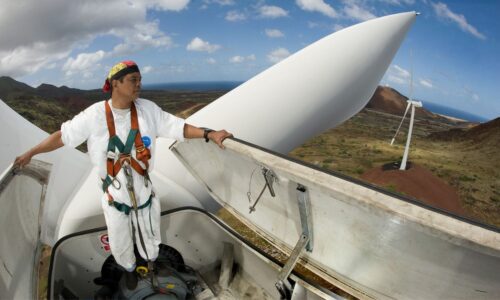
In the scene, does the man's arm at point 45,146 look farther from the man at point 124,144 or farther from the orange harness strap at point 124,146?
the orange harness strap at point 124,146

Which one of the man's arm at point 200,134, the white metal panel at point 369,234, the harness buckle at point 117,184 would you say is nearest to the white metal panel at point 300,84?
the white metal panel at point 369,234

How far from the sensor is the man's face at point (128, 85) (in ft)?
7.34

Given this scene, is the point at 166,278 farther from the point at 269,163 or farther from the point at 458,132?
the point at 458,132

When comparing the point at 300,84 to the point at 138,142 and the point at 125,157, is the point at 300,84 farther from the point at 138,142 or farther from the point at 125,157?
the point at 125,157

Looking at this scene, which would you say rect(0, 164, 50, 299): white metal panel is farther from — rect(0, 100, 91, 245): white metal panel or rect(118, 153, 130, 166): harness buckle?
rect(0, 100, 91, 245): white metal panel

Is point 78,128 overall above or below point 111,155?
above

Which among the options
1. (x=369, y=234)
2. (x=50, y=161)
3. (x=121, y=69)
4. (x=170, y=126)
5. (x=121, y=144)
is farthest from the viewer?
(x=50, y=161)

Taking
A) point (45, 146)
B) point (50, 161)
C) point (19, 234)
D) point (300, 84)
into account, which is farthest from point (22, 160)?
point (300, 84)

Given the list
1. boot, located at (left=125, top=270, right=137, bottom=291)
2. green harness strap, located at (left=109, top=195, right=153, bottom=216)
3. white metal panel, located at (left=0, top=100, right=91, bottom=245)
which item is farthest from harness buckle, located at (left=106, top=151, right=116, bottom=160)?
white metal panel, located at (left=0, top=100, right=91, bottom=245)

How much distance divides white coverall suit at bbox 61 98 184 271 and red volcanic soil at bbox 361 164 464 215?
16827 millimetres

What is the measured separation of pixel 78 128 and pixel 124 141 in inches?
13.0

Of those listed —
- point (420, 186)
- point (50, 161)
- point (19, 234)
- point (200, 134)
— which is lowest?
point (420, 186)

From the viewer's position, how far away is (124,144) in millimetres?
2375

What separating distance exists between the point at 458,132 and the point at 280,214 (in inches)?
2626
